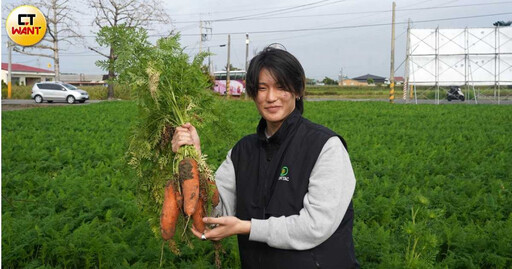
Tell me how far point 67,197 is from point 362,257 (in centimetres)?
379

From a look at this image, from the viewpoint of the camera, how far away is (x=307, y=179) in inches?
84.5

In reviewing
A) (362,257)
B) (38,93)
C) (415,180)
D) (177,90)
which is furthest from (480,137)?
(38,93)

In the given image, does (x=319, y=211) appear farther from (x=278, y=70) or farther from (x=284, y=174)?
(x=278, y=70)

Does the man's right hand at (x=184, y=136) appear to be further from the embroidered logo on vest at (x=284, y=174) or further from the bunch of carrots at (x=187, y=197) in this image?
the embroidered logo on vest at (x=284, y=174)

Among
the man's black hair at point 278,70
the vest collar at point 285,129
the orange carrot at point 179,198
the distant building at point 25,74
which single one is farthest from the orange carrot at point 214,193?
the distant building at point 25,74

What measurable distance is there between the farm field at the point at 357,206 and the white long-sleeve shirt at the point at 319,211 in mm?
1034

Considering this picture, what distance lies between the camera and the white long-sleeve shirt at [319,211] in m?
2.06

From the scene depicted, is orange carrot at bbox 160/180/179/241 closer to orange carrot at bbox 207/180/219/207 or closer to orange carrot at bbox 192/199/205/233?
orange carrot at bbox 192/199/205/233

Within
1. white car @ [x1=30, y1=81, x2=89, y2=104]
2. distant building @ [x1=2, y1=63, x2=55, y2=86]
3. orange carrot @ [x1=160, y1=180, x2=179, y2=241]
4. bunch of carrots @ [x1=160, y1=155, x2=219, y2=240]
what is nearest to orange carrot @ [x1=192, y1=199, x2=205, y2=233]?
bunch of carrots @ [x1=160, y1=155, x2=219, y2=240]

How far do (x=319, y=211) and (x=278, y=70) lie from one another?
694 millimetres

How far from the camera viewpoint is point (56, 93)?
34594 mm

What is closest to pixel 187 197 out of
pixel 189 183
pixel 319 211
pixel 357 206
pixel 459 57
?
pixel 189 183

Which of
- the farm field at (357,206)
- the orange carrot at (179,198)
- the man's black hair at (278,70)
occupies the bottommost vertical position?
the farm field at (357,206)

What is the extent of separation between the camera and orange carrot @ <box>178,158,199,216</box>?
255cm
